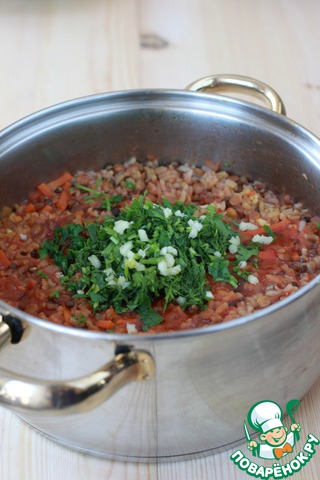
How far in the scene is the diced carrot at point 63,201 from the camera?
182 centimetres

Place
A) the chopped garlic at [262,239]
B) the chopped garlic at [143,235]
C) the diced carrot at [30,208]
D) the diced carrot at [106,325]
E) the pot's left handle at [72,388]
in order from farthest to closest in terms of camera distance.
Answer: the diced carrot at [30,208]
the chopped garlic at [262,239]
the chopped garlic at [143,235]
the diced carrot at [106,325]
the pot's left handle at [72,388]

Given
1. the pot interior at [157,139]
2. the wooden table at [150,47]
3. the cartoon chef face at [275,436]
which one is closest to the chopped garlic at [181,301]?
the cartoon chef face at [275,436]

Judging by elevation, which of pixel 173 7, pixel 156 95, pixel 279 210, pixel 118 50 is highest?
pixel 173 7

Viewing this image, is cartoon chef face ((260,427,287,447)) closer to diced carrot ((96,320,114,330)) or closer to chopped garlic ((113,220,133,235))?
diced carrot ((96,320,114,330))

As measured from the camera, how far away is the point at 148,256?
5.02 feet

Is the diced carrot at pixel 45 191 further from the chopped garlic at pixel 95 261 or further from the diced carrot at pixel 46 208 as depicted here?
the chopped garlic at pixel 95 261

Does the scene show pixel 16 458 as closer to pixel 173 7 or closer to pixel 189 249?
pixel 189 249

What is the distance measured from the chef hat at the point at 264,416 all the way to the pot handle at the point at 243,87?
0.78 m

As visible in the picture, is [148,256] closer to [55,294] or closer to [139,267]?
[139,267]

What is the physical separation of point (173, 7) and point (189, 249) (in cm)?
160

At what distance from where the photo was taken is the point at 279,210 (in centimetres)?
181

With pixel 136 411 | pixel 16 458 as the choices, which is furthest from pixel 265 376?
pixel 16 458

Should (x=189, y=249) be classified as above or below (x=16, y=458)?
above

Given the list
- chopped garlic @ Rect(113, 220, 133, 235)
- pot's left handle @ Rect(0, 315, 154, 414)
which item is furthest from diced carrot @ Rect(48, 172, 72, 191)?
pot's left handle @ Rect(0, 315, 154, 414)
